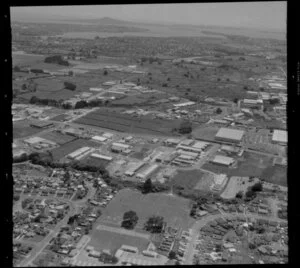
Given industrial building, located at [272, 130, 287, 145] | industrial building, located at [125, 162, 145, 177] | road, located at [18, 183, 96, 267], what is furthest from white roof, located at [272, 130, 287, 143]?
road, located at [18, 183, 96, 267]

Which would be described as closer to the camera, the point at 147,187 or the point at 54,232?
the point at 54,232

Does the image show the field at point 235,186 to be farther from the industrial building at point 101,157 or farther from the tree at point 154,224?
the industrial building at point 101,157

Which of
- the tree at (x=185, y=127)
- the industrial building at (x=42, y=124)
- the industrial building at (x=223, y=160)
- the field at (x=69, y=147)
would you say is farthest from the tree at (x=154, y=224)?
the industrial building at (x=42, y=124)

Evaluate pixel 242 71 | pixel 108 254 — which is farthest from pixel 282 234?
pixel 242 71

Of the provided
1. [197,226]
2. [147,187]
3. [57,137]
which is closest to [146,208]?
[147,187]

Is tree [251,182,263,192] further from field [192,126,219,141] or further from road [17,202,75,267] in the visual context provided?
road [17,202,75,267]

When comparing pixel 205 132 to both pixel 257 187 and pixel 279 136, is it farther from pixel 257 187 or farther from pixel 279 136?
pixel 257 187
